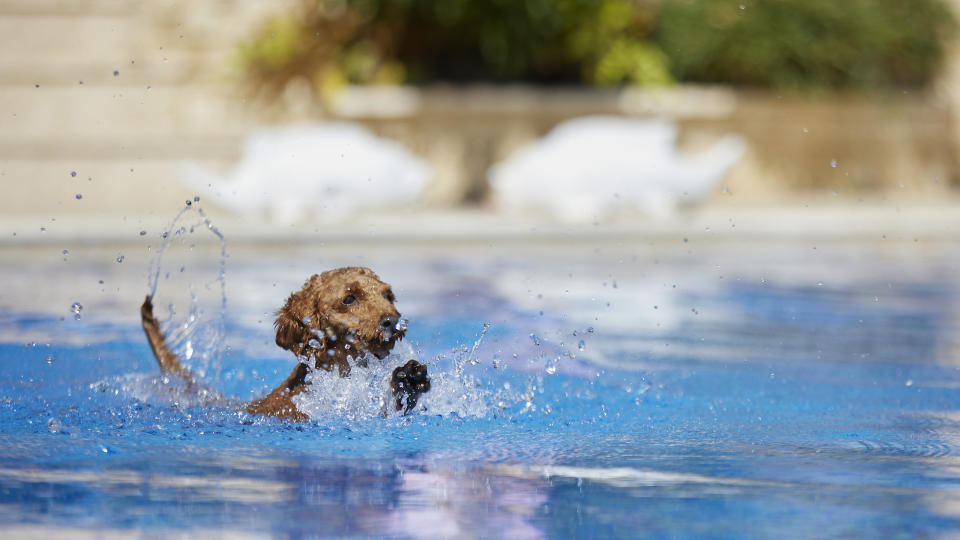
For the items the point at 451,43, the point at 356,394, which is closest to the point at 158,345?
the point at 356,394

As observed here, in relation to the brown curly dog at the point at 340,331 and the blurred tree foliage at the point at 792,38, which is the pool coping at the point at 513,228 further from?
the brown curly dog at the point at 340,331

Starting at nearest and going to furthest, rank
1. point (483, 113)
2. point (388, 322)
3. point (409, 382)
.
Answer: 1. point (388, 322)
2. point (409, 382)
3. point (483, 113)

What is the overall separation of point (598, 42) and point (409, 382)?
12033 millimetres

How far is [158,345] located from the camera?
4664 millimetres

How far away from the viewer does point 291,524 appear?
3.06 meters

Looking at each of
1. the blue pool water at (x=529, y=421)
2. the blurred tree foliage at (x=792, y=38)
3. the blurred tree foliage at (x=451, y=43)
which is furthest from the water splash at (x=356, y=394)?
the blurred tree foliage at (x=792, y=38)

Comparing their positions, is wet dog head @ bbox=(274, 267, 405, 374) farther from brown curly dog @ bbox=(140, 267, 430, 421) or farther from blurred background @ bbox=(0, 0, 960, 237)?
blurred background @ bbox=(0, 0, 960, 237)

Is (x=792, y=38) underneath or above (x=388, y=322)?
above

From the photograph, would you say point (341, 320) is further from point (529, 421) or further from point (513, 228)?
point (513, 228)

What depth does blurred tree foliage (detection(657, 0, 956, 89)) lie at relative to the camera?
15672 millimetres

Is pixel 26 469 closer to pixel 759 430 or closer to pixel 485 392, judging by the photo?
pixel 485 392

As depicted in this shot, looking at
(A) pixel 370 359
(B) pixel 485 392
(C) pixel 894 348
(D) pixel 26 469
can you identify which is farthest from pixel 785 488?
(C) pixel 894 348

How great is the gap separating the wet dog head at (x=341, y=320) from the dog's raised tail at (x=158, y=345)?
23.7 inches

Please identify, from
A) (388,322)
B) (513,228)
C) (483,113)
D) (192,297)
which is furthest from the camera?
(483,113)
